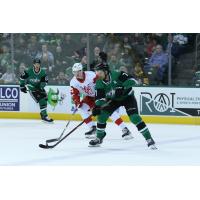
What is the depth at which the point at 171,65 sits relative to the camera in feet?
33.4

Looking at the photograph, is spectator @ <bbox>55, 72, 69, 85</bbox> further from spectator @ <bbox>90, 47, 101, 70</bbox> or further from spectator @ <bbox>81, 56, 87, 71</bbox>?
spectator @ <bbox>90, 47, 101, 70</bbox>

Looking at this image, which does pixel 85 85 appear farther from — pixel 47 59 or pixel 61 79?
pixel 47 59

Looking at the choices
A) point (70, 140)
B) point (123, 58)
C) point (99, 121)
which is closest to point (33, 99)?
point (123, 58)

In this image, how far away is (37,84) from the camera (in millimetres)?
10062

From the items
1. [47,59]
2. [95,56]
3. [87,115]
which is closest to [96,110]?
[87,115]

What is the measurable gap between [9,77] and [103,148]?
4.04 metres

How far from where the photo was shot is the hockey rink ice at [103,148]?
6.75 metres

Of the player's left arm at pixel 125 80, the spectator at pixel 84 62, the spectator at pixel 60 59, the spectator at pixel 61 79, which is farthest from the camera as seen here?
the spectator at pixel 60 59

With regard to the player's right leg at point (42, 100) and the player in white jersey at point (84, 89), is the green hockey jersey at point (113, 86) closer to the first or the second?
the player in white jersey at point (84, 89)

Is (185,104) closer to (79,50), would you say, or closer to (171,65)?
(171,65)

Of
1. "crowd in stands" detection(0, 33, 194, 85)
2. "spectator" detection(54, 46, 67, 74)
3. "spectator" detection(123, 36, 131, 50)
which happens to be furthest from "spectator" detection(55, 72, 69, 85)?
"spectator" detection(123, 36, 131, 50)

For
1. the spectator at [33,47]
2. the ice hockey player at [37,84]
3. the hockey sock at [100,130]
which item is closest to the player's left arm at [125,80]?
the hockey sock at [100,130]

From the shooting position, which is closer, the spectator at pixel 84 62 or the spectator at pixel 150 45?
the spectator at pixel 150 45

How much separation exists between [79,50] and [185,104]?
2315 millimetres
